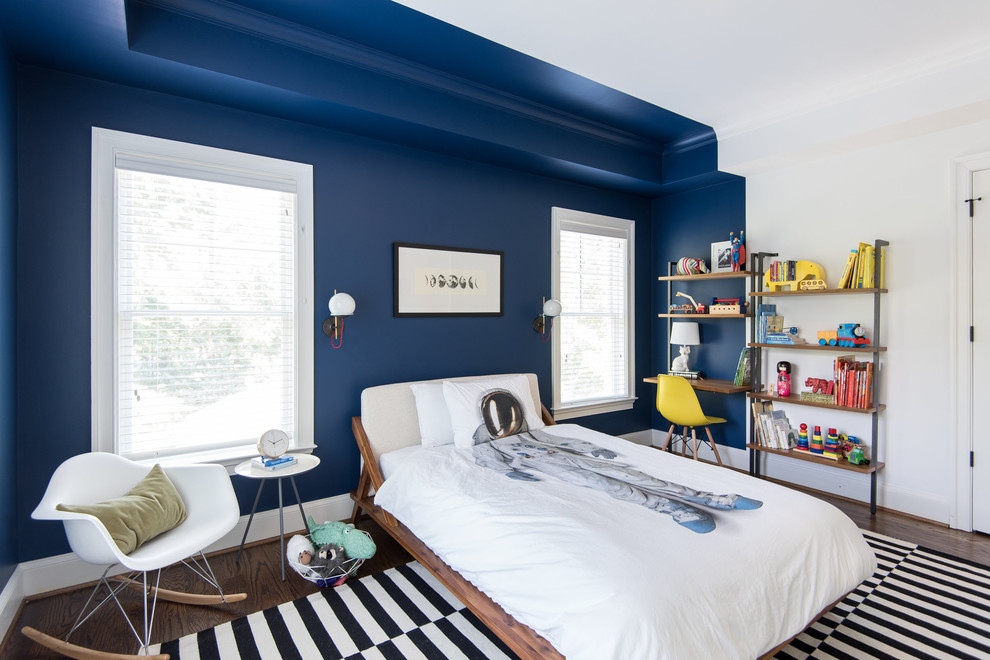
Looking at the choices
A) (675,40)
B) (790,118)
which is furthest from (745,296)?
(675,40)

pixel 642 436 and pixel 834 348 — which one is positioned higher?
pixel 834 348

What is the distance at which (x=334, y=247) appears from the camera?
3320 mm

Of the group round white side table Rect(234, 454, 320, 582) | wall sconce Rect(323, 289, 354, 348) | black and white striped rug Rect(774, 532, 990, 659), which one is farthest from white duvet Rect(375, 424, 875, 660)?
wall sconce Rect(323, 289, 354, 348)

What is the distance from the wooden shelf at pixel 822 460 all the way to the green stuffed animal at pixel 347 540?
121 inches

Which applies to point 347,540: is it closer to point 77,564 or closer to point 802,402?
point 77,564

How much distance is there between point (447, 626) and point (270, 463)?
1266 millimetres

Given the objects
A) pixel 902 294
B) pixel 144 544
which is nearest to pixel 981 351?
pixel 902 294

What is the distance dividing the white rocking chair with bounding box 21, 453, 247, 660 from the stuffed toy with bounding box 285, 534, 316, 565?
0.27 m

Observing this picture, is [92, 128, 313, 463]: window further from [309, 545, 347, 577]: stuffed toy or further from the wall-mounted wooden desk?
the wall-mounted wooden desk

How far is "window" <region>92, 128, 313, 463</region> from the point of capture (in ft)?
8.70

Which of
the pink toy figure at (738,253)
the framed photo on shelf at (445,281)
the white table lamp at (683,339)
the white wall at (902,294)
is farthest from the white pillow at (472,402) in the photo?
the white wall at (902,294)

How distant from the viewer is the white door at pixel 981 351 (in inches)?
124

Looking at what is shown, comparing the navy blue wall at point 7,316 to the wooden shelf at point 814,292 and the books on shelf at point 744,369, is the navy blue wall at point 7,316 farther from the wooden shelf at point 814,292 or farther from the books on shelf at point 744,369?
the books on shelf at point 744,369

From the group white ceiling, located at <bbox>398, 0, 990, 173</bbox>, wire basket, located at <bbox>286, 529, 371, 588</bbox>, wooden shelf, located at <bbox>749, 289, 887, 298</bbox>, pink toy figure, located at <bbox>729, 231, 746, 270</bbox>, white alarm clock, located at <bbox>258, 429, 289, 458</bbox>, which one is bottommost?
wire basket, located at <bbox>286, 529, 371, 588</bbox>
